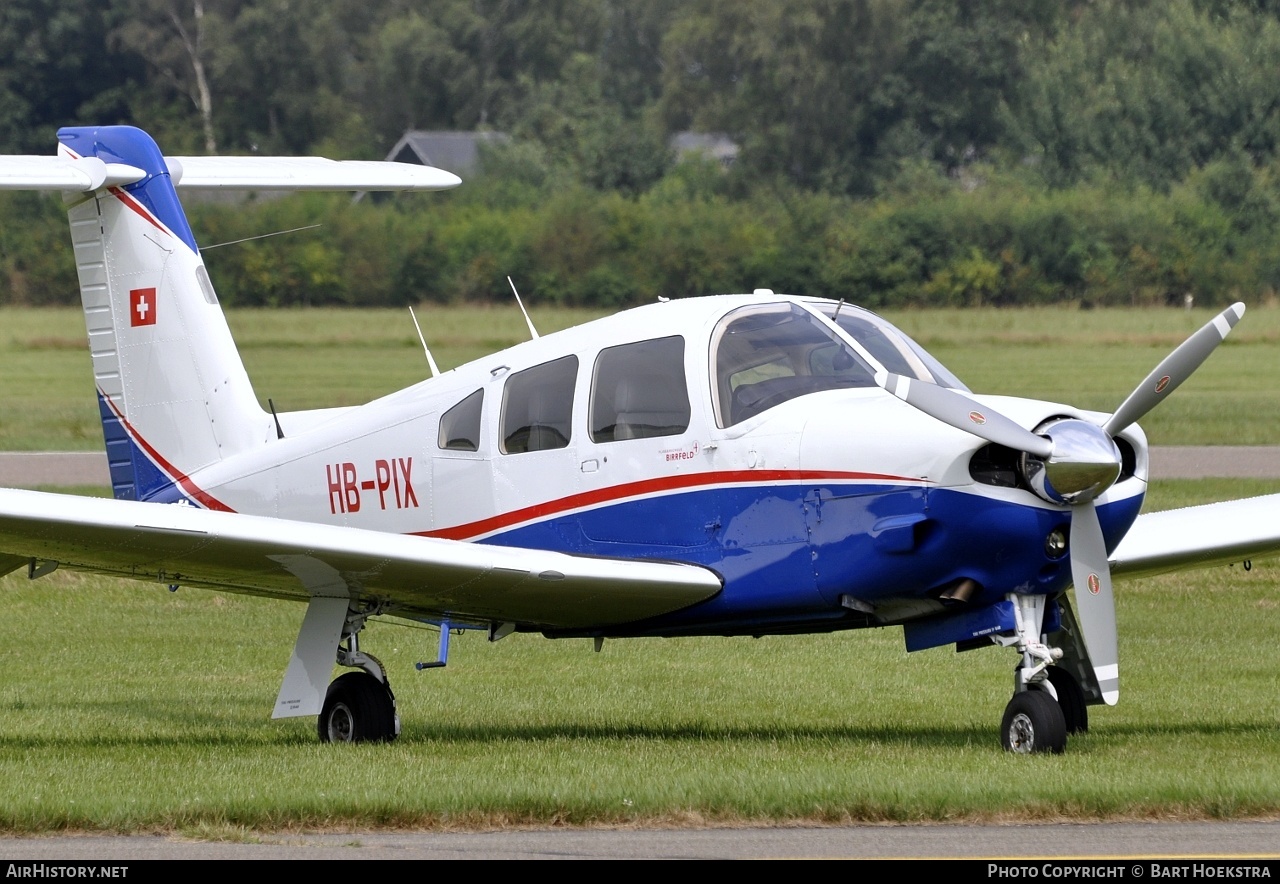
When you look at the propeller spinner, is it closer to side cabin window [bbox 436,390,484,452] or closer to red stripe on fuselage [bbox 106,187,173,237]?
side cabin window [bbox 436,390,484,452]

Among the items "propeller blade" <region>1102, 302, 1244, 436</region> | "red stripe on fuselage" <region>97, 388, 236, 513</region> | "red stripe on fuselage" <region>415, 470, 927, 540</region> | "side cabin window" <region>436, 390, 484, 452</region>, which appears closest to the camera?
"propeller blade" <region>1102, 302, 1244, 436</region>

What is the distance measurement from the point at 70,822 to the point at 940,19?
6343 centimetres

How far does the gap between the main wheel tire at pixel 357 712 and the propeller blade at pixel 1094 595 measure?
3666 millimetres

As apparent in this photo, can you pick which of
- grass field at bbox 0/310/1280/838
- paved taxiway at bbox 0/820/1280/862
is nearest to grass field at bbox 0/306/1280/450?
grass field at bbox 0/310/1280/838

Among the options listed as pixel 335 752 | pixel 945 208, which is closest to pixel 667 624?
pixel 335 752

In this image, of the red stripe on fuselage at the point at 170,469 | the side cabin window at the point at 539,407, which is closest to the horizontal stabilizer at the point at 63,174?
the red stripe on fuselage at the point at 170,469

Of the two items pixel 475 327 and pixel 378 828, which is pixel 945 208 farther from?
pixel 378 828

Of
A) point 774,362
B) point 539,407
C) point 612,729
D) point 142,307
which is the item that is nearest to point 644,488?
point 539,407

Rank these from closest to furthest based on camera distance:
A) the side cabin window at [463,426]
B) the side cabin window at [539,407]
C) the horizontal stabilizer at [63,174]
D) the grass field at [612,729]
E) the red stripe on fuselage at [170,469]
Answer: the grass field at [612,729]
the side cabin window at [539,407]
the side cabin window at [463,426]
the horizontal stabilizer at [63,174]
the red stripe on fuselage at [170,469]

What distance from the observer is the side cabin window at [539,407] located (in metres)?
10.5

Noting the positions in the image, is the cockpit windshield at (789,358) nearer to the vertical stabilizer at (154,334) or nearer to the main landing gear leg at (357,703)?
the main landing gear leg at (357,703)

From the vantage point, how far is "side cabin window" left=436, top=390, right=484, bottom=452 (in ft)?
35.5

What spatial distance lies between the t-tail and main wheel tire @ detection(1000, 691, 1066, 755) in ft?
17.3

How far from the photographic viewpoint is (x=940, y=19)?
67875mm
